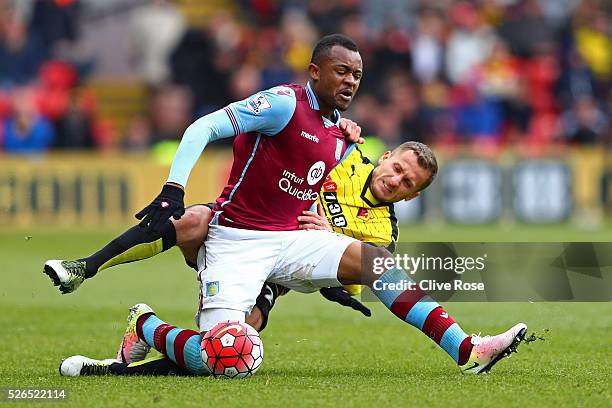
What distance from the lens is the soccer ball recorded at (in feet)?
21.5

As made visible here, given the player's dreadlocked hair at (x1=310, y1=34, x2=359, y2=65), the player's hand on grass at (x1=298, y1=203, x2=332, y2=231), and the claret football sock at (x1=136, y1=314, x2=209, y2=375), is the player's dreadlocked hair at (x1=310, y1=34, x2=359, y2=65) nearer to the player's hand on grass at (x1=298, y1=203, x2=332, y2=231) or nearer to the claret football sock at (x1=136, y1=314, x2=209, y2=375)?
the player's hand on grass at (x1=298, y1=203, x2=332, y2=231)

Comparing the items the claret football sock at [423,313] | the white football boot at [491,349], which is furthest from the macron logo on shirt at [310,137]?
the white football boot at [491,349]

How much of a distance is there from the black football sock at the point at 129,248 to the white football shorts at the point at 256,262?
0.30 metres

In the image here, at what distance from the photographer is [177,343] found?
6766mm

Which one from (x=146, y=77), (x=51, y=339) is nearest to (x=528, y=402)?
(x=51, y=339)

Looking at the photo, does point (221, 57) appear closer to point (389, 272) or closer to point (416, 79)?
point (416, 79)

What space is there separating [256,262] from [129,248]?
2.34 ft

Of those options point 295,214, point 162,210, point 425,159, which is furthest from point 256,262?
point 425,159

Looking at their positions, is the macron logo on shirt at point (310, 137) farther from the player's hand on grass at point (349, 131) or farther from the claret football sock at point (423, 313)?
the claret football sock at point (423, 313)

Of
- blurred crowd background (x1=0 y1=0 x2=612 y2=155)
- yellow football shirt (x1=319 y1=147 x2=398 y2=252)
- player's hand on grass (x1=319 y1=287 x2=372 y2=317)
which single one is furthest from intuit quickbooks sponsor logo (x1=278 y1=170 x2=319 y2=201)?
blurred crowd background (x1=0 y1=0 x2=612 y2=155)

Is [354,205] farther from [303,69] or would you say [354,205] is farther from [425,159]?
[303,69]

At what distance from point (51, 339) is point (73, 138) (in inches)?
460

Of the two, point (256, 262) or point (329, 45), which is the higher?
point (329, 45)

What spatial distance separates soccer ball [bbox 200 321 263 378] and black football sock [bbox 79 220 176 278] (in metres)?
0.61
